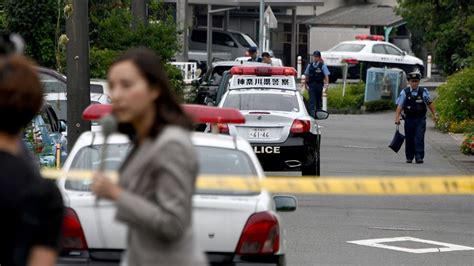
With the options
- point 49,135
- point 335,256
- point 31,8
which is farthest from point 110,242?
point 31,8

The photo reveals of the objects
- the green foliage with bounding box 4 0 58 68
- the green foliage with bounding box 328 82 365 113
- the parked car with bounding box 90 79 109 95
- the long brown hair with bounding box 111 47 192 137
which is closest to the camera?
the long brown hair with bounding box 111 47 192 137

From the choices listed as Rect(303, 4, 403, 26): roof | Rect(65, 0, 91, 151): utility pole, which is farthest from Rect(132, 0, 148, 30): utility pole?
Rect(303, 4, 403, 26): roof

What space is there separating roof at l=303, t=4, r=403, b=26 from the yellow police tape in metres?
49.0

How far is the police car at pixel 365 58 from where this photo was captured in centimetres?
4922

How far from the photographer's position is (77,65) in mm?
15469

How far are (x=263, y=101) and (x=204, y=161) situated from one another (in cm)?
1028

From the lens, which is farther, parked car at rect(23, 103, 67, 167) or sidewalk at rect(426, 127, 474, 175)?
sidewalk at rect(426, 127, 474, 175)

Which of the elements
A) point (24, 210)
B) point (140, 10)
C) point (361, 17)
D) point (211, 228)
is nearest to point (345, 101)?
point (140, 10)

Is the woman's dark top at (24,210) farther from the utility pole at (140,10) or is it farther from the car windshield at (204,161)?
the utility pole at (140,10)

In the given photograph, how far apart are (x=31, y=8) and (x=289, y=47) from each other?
3673 centimetres

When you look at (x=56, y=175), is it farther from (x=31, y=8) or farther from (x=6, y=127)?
(x=31, y=8)

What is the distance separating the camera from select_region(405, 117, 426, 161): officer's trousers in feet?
77.6

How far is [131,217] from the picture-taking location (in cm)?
523

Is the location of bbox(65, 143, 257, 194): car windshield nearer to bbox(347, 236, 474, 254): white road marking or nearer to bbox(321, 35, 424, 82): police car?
bbox(347, 236, 474, 254): white road marking
